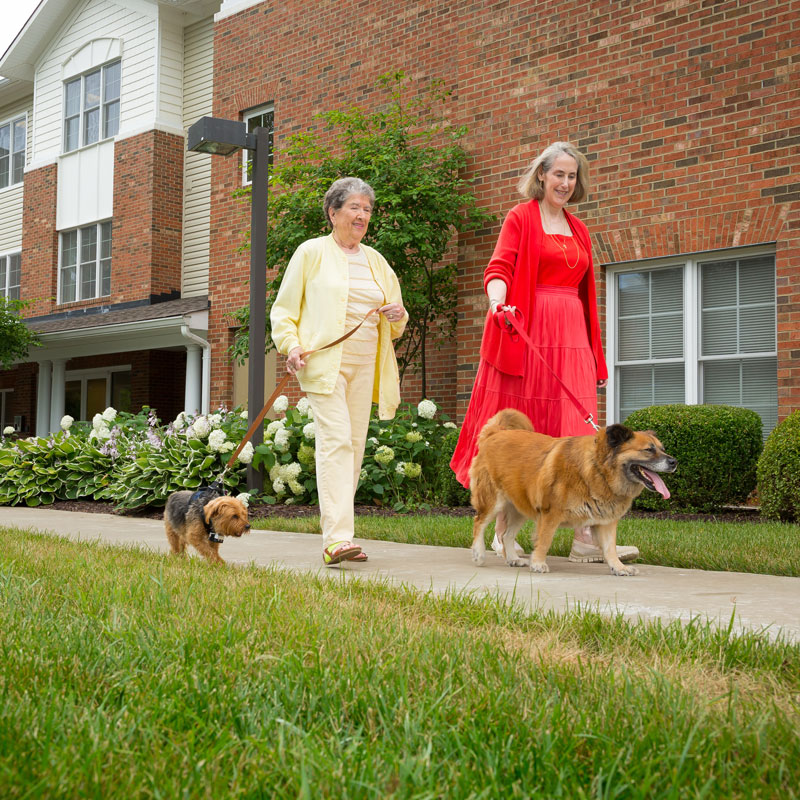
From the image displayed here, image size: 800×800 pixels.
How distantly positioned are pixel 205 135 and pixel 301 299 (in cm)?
485

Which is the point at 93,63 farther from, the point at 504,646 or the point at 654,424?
the point at 504,646

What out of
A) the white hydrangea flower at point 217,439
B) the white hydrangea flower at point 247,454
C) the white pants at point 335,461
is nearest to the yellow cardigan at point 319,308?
the white pants at point 335,461

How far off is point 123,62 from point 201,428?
12450 mm

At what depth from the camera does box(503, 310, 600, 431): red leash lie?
17.7 feet

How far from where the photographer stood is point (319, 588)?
13.6ft

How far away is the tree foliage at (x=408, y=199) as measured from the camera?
1132 cm

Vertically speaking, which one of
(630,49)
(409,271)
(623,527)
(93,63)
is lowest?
(623,527)

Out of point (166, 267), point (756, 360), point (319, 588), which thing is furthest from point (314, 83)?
point (319, 588)

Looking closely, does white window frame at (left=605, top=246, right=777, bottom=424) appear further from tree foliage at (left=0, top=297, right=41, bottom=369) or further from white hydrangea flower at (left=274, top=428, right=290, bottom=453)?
tree foliage at (left=0, top=297, right=41, bottom=369)

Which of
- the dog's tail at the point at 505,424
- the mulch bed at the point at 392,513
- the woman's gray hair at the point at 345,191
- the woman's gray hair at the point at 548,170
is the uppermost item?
the woman's gray hair at the point at 548,170

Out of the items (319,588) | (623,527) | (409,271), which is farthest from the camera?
(409,271)

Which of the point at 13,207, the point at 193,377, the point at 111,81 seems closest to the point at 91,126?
the point at 111,81

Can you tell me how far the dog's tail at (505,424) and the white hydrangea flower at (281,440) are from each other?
15.7 feet

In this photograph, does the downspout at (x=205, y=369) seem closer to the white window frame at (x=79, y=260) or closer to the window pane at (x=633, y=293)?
the white window frame at (x=79, y=260)
